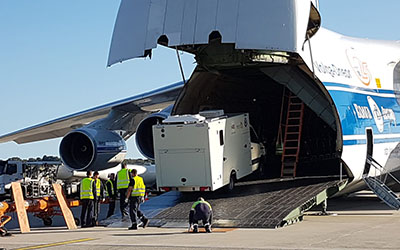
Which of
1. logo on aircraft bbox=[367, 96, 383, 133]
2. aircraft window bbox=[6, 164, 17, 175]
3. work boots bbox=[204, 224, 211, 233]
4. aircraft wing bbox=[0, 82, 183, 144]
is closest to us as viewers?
work boots bbox=[204, 224, 211, 233]

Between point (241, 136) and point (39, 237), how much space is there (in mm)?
5723

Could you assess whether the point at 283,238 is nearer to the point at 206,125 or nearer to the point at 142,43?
the point at 206,125

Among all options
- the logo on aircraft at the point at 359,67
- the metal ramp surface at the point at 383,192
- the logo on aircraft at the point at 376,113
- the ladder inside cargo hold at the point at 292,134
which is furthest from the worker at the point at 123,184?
the logo on aircraft at the point at 376,113

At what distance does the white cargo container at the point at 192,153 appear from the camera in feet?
46.0

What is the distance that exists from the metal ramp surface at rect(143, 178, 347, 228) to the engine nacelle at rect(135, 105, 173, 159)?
182 centimetres

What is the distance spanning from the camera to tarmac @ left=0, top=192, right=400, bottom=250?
9945 mm

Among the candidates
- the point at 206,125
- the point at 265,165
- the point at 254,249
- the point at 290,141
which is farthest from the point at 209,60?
the point at 254,249

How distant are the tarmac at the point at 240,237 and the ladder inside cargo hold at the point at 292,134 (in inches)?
88.6

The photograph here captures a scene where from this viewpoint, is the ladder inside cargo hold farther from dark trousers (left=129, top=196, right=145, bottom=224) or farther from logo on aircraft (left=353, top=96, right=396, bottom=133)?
dark trousers (left=129, top=196, right=145, bottom=224)

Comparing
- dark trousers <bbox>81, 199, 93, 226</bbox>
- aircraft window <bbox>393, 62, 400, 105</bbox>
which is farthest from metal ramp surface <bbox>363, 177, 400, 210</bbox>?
dark trousers <bbox>81, 199, 93, 226</bbox>

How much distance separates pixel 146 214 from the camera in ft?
46.0

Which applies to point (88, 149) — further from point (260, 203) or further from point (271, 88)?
point (260, 203)

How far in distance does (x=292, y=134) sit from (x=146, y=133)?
3.59 metres

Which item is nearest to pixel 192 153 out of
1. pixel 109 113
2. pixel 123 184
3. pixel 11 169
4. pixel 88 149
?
pixel 123 184
